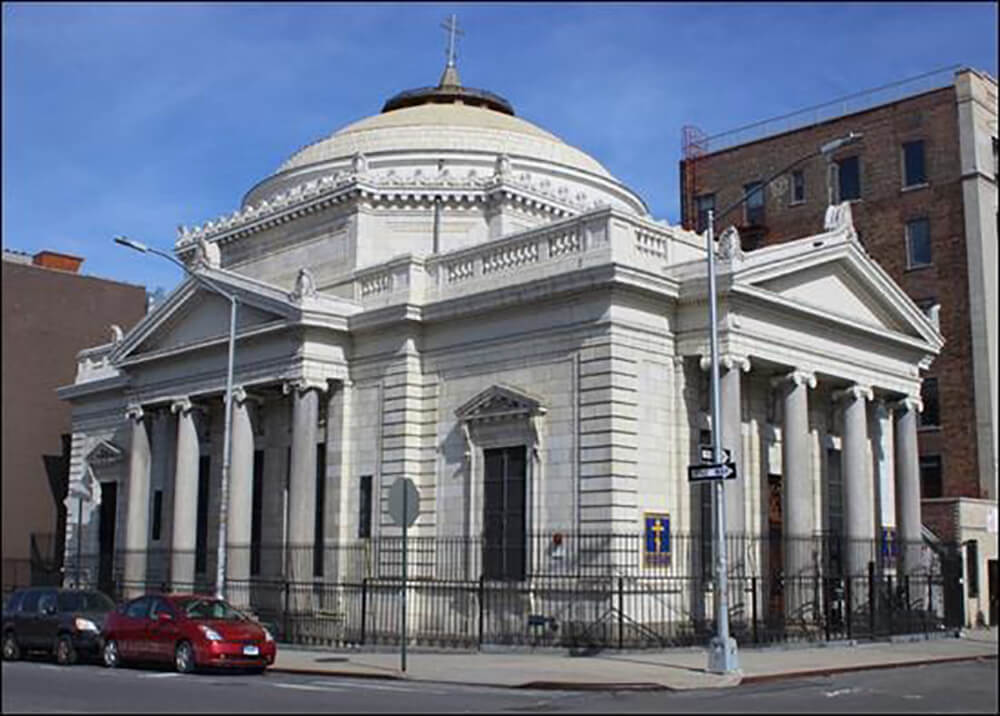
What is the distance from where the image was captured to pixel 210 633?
75.4ft

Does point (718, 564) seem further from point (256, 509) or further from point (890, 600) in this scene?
point (256, 509)

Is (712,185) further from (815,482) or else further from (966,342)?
(815,482)

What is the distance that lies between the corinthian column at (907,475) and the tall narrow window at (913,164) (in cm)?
1686

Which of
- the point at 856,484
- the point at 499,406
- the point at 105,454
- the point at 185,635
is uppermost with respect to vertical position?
the point at 499,406

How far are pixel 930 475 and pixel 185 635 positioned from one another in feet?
113

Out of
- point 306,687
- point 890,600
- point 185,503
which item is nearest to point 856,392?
point 890,600

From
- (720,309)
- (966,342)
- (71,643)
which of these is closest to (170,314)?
(71,643)

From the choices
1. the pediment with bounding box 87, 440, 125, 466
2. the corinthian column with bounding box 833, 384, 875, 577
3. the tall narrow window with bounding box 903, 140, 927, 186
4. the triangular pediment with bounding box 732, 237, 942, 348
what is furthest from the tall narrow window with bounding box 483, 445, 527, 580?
the tall narrow window with bounding box 903, 140, 927, 186

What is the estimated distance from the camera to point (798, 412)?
104ft

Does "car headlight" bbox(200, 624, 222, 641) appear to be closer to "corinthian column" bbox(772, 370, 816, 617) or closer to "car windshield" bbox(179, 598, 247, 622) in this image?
"car windshield" bbox(179, 598, 247, 622)

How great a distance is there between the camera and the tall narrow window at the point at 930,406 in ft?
161

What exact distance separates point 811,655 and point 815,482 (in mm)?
8750

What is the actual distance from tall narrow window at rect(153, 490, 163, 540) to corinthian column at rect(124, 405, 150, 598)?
100 cm

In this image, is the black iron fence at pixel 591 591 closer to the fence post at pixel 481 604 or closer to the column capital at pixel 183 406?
the fence post at pixel 481 604
